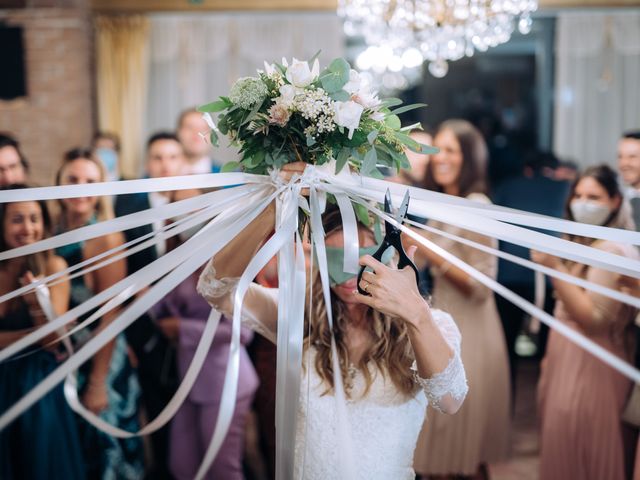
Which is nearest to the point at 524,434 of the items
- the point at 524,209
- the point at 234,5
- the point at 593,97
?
the point at 524,209

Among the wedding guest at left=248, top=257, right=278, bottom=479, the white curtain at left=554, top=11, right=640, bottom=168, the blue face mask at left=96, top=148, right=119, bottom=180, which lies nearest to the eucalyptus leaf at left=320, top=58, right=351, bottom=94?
the wedding guest at left=248, top=257, right=278, bottom=479

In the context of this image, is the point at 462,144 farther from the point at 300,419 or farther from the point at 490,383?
the point at 300,419

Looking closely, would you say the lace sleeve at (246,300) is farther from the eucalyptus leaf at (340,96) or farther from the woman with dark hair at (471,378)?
the woman with dark hair at (471,378)

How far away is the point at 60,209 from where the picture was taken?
3264mm

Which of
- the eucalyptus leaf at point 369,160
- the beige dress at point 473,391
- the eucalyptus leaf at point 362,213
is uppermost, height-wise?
the eucalyptus leaf at point 369,160

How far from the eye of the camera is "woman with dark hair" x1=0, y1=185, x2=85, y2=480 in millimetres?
2512

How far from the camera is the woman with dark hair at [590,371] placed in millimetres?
2582

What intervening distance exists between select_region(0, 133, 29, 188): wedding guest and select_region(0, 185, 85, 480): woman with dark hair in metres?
0.58

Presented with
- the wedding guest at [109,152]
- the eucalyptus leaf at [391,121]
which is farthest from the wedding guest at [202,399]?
the wedding guest at [109,152]

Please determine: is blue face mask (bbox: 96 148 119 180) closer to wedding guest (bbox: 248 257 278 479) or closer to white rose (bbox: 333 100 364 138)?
wedding guest (bbox: 248 257 278 479)

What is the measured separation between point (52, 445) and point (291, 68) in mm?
1795

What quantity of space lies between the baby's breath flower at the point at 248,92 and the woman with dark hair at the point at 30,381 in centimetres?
135

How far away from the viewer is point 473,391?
3127 millimetres

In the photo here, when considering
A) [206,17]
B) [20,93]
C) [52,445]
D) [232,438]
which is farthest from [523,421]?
[20,93]
